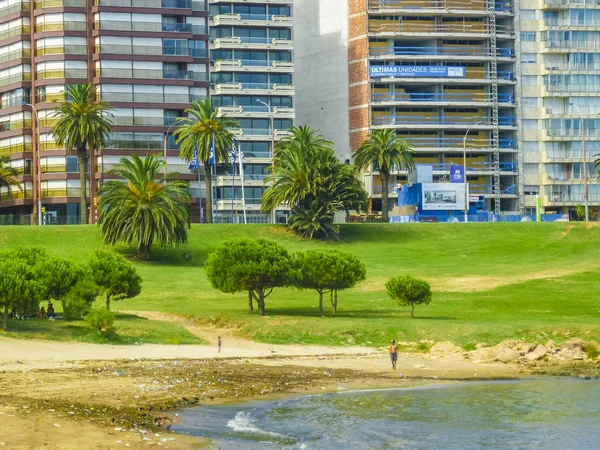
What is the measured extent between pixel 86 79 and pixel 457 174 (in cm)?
5358

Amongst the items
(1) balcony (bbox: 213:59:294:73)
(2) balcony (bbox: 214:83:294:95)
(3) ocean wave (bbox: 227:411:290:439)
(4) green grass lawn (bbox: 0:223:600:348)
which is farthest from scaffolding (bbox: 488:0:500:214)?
(3) ocean wave (bbox: 227:411:290:439)

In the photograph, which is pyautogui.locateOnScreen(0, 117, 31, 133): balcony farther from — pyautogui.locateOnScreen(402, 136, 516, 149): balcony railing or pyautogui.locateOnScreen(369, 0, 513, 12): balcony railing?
pyautogui.locateOnScreen(402, 136, 516, 149): balcony railing

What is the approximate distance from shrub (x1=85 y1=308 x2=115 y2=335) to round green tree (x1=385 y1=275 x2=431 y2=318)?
21137 mm

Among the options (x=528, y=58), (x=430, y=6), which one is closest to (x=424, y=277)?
(x=430, y=6)

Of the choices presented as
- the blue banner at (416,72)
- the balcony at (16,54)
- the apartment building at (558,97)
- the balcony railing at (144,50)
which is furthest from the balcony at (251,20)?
the apartment building at (558,97)

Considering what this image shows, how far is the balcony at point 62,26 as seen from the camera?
165 m

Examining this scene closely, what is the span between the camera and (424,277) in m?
107

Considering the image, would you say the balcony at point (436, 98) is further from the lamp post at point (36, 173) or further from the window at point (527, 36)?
the lamp post at point (36, 173)

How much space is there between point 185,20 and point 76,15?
15604mm

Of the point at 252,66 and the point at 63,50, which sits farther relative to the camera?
the point at 252,66

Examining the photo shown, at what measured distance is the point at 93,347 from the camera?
225ft

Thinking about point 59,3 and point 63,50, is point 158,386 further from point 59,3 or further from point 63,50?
point 59,3

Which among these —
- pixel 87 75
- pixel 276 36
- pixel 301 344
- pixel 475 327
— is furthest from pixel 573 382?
pixel 276 36

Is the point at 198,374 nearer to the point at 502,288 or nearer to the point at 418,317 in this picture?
the point at 418,317
